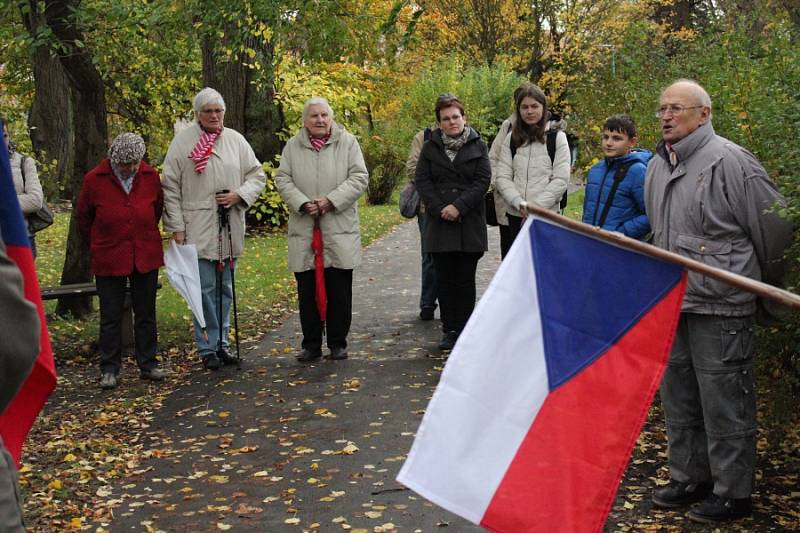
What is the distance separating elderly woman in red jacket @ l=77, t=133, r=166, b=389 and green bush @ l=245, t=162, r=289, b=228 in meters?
10.2

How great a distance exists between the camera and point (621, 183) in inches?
305

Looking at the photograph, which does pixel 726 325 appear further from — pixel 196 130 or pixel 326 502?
pixel 196 130

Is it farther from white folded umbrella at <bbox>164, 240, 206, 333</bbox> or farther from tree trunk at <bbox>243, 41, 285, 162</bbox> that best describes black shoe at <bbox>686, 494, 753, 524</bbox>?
tree trunk at <bbox>243, 41, 285, 162</bbox>

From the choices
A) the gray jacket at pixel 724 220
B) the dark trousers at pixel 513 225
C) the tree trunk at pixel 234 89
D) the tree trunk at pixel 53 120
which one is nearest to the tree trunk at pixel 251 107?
the tree trunk at pixel 234 89

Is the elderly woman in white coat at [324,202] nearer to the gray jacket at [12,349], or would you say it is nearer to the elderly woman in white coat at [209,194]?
the elderly woman in white coat at [209,194]

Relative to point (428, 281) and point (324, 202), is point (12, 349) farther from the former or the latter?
point (428, 281)

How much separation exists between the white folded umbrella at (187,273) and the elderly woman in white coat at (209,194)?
173mm

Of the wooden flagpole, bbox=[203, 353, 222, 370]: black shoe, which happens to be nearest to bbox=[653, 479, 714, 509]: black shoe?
the wooden flagpole

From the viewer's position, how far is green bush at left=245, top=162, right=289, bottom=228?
70.1 feet

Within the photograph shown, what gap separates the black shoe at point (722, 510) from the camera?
570cm

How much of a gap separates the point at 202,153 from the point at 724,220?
5.50 metres

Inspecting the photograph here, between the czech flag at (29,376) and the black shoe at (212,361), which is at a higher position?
the czech flag at (29,376)

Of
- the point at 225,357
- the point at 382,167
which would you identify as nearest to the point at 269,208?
the point at 382,167

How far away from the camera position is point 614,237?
13.0 feet
